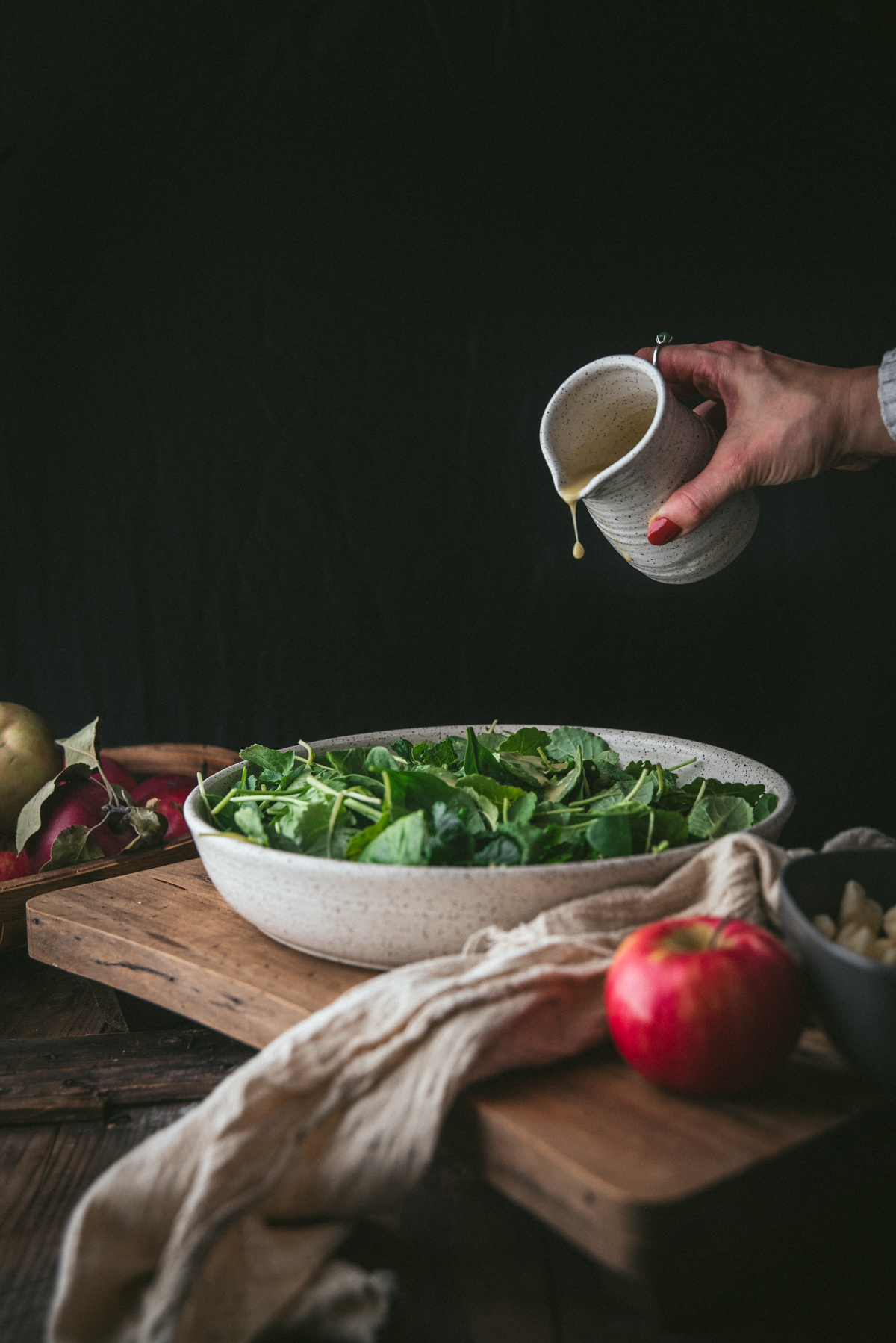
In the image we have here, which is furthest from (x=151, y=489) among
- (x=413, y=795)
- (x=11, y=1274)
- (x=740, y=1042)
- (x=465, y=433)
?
(x=740, y=1042)

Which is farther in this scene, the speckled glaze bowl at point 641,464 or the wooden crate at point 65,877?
the wooden crate at point 65,877

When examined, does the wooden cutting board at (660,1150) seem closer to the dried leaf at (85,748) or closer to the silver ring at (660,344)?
the dried leaf at (85,748)

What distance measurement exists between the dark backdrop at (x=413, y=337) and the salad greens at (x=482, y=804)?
728 mm

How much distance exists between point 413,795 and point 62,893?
1.45ft

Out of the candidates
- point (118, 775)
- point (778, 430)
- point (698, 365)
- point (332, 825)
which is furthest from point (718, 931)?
point (118, 775)

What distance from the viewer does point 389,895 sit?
772mm

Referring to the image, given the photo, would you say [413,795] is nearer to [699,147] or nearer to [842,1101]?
[842,1101]

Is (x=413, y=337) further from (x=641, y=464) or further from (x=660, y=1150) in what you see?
(x=660, y=1150)

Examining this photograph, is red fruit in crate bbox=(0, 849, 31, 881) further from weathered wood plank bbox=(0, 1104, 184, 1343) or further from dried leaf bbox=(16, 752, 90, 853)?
weathered wood plank bbox=(0, 1104, 184, 1343)

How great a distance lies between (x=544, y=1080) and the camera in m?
0.64

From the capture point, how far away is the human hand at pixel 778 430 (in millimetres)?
1082

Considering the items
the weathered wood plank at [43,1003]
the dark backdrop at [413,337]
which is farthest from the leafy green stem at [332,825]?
the dark backdrop at [413,337]

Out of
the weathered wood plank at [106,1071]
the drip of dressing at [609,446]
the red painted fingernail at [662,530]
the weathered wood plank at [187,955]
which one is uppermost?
the drip of dressing at [609,446]

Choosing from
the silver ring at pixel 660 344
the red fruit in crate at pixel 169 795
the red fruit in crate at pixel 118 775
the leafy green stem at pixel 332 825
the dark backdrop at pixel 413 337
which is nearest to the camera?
the leafy green stem at pixel 332 825
